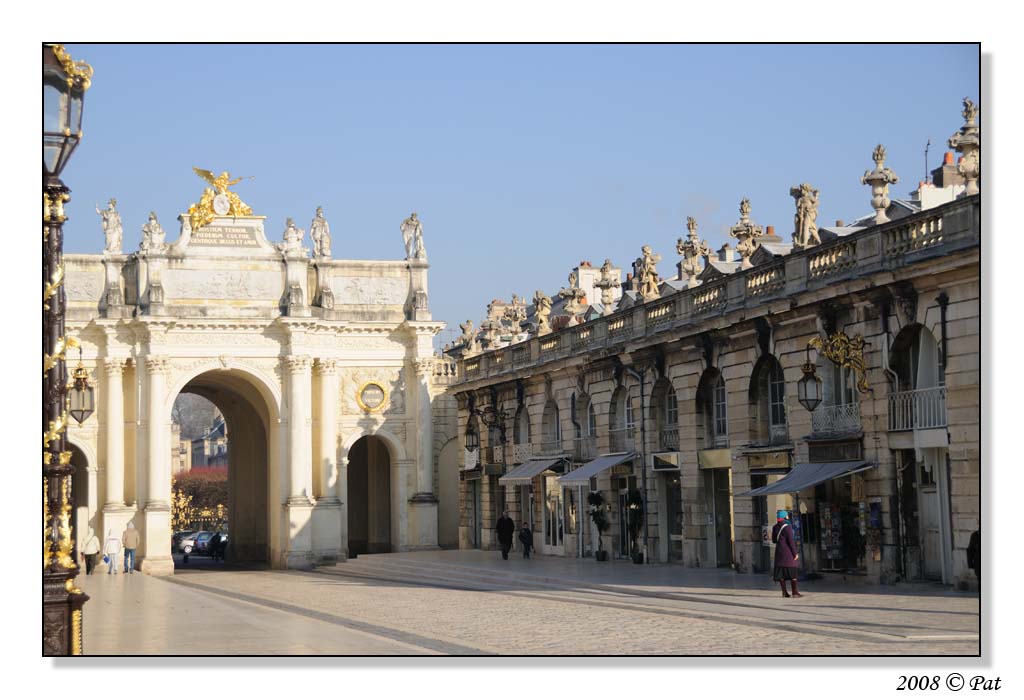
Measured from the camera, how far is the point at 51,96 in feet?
54.5

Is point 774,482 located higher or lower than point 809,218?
lower

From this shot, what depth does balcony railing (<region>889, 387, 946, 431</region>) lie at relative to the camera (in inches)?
1118

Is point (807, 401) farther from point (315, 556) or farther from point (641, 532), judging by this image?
point (315, 556)

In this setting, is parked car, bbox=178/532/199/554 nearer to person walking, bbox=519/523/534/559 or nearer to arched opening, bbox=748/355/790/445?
person walking, bbox=519/523/534/559

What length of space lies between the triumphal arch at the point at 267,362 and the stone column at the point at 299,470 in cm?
5

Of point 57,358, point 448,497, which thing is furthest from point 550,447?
point 57,358

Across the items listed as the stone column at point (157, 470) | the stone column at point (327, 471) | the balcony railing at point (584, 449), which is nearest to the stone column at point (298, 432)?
the stone column at point (327, 471)

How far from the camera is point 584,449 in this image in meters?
46.0

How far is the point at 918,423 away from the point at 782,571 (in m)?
3.72

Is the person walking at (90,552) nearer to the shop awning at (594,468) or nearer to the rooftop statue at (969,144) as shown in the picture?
the shop awning at (594,468)

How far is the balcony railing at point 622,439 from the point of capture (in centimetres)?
4259

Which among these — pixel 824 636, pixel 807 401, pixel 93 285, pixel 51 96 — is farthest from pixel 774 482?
pixel 93 285

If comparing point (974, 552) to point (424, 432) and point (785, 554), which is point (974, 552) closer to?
point (785, 554)

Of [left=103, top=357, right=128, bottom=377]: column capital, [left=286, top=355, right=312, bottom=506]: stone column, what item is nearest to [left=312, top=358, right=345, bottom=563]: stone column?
[left=286, top=355, right=312, bottom=506]: stone column
